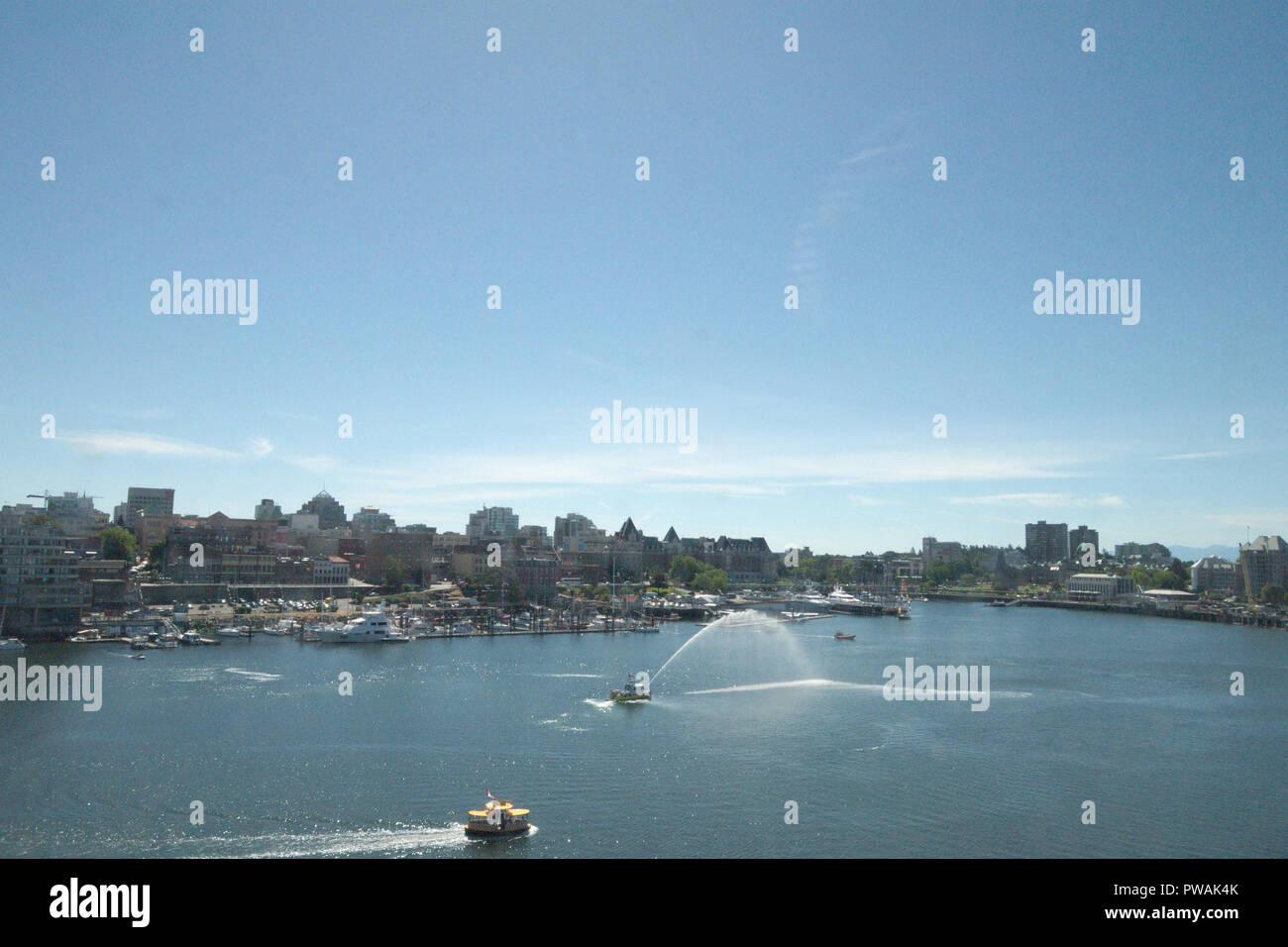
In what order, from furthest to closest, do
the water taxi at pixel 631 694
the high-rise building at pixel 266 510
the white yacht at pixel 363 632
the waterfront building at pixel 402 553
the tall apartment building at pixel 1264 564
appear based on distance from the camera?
the high-rise building at pixel 266 510 < the tall apartment building at pixel 1264 564 < the waterfront building at pixel 402 553 < the white yacht at pixel 363 632 < the water taxi at pixel 631 694

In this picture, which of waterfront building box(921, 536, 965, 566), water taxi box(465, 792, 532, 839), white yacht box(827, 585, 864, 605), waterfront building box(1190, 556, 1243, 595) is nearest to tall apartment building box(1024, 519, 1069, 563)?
waterfront building box(921, 536, 965, 566)

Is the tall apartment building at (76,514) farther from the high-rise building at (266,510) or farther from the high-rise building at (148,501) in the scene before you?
the high-rise building at (266,510)

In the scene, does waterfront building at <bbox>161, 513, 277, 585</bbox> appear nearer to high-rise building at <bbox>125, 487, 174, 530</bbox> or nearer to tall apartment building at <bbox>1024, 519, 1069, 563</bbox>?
high-rise building at <bbox>125, 487, 174, 530</bbox>

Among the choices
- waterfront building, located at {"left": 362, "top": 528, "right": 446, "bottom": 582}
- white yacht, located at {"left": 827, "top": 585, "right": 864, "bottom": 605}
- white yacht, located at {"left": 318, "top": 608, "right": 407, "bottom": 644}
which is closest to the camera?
white yacht, located at {"left": 318, "top": 608, "right": 407, "bottom": 644}

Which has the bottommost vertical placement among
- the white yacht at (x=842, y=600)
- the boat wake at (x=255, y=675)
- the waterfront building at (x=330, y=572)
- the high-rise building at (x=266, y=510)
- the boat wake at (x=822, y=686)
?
the white yacht at (x=842, y=600)

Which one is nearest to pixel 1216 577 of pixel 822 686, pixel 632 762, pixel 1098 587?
pixel 1098 587

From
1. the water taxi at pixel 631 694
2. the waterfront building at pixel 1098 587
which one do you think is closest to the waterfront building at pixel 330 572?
the water taxi at pixel 631 694
